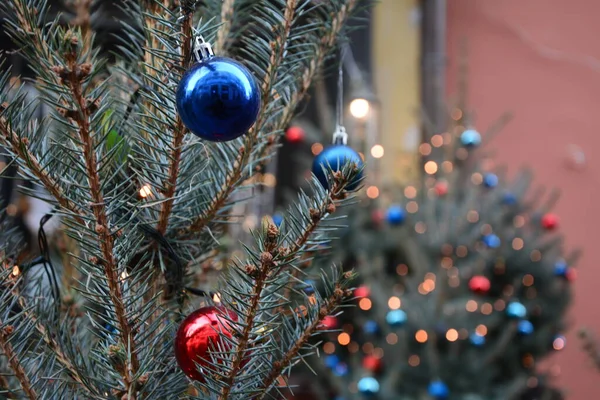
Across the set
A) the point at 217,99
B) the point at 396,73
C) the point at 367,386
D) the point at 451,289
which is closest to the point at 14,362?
the point at 217,99

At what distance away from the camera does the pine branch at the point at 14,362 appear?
1.68 feet

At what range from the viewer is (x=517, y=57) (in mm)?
2904

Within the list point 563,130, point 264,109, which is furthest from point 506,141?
point 264,109

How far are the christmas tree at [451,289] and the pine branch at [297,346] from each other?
3.64ft

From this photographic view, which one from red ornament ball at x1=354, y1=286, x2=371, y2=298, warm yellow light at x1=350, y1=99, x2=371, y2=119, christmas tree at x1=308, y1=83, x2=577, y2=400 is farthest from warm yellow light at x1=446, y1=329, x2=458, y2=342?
warm yellow light at x1=350, y1=99, x2=371, y2=119

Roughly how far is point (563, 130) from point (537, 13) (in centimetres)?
56

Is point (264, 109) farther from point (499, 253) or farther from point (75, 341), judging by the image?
point (499, 253)

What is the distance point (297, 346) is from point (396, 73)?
263 centimetres

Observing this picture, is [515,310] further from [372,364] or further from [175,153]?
[175,153]

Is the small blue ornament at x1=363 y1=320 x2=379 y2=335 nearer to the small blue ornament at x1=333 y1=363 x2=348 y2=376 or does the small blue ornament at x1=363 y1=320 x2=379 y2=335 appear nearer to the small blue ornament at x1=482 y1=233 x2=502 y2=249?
the small blue ornament at x1=333 y1=363 x2=348 y2=376

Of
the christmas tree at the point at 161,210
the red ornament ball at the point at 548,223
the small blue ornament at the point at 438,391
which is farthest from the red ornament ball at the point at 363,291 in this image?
the christmas tree at the point at 161,210

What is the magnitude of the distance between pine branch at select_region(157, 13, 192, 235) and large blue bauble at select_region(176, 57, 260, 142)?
2cm

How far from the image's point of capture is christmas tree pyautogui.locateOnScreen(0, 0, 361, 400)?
1.48 ft

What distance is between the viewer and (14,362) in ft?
1.70
